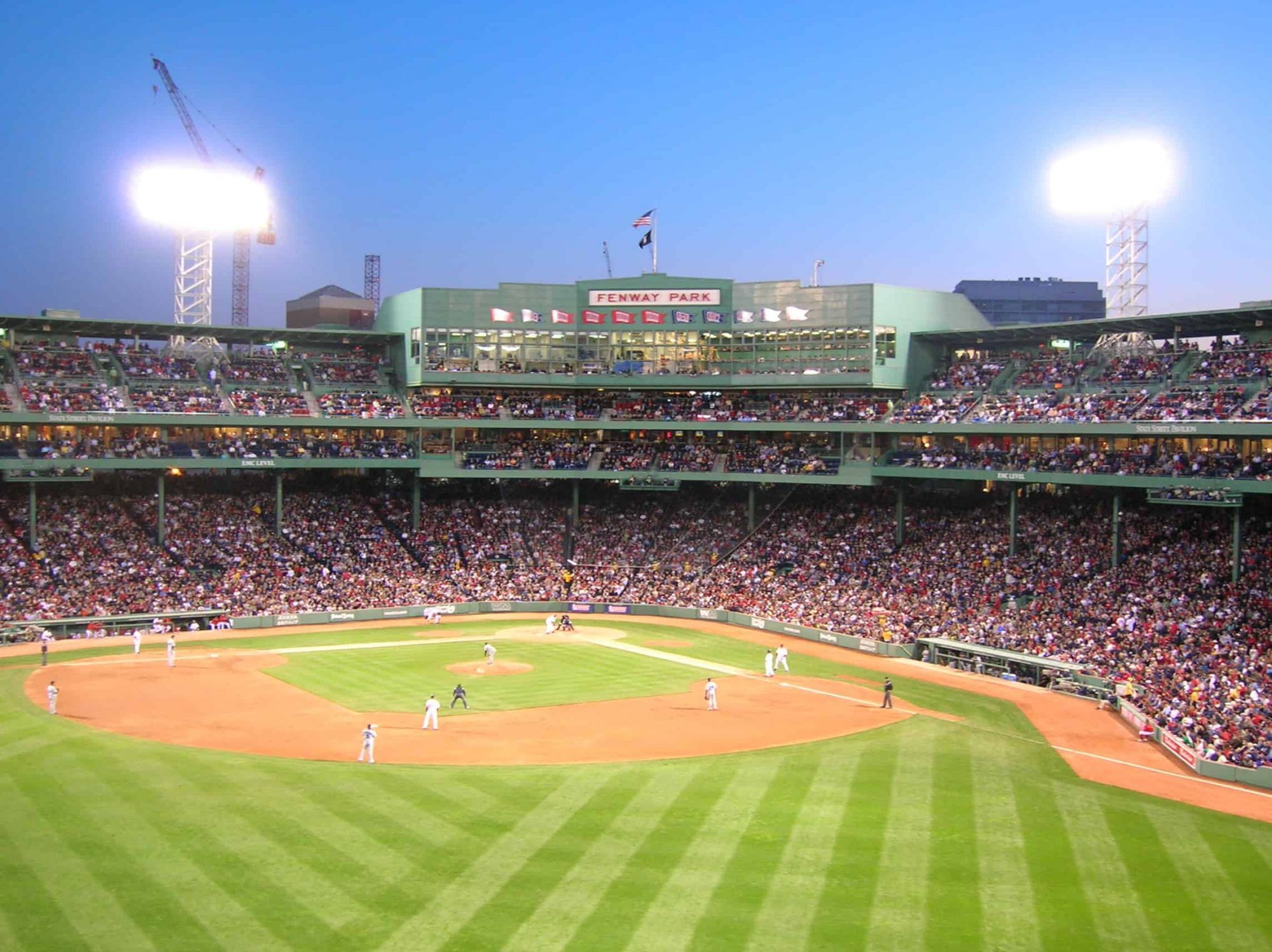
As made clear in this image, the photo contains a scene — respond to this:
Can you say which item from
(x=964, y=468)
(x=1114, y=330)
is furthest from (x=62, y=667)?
(x=1114, y=330)

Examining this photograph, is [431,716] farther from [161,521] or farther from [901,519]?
[901,519]

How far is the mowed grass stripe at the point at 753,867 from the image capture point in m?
17.8

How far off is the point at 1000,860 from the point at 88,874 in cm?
1835

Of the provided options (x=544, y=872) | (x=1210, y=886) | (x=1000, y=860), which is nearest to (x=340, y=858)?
(x=544, y=872)

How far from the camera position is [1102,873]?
20.5 metres

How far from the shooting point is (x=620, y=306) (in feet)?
210

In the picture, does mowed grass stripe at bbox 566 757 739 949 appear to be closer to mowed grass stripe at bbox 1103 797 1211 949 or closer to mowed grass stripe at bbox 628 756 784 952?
mowed grass stripe at bbox 628 756 784 952

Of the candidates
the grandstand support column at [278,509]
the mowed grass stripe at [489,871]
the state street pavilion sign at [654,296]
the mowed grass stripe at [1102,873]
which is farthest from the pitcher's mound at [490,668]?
the state street pavilion sign at [654,296]

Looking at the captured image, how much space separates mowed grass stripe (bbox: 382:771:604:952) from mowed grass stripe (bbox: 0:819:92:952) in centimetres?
547

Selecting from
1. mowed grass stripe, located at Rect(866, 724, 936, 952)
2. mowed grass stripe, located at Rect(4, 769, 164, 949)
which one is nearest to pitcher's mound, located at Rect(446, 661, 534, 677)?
mowed grass stripe, located at Rect(866, 724, 936, 952)

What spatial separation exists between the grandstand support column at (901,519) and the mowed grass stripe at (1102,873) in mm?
28984

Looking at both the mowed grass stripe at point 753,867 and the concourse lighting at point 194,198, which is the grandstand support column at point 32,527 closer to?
the concourse lighting at point 194,198

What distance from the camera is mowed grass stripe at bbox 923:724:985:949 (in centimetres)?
1786

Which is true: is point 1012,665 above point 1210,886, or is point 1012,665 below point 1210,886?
above
